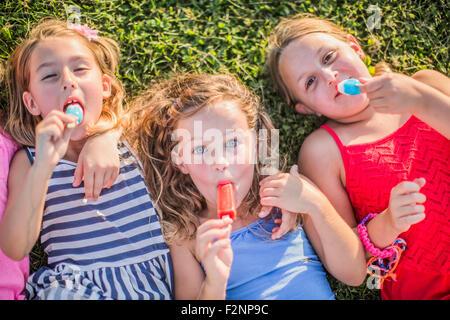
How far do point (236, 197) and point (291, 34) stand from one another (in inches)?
48.7

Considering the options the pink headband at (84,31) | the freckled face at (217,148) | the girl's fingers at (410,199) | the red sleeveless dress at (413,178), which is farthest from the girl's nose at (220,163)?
the pink headband at (84,31)

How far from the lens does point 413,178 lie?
8.95ft

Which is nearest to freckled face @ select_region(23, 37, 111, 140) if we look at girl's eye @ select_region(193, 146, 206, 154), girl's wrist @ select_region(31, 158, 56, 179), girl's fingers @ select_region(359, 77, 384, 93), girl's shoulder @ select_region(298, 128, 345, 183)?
girl's wrist @ select_region(31, 158, 56, 179)

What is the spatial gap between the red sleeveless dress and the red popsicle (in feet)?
3.04

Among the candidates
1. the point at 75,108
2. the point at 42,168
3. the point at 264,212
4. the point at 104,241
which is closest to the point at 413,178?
the point at 264,212

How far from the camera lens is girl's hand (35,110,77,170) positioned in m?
2.10

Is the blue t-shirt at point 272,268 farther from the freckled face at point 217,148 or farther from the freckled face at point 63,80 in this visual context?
the freckled face at point 63,80

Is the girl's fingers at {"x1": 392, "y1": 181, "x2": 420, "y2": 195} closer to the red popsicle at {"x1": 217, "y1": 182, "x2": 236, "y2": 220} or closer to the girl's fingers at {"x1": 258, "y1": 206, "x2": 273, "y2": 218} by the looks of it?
the girl's fingers at {"x1": 258, "y1": 206, "x2": 273, "y2": 218}

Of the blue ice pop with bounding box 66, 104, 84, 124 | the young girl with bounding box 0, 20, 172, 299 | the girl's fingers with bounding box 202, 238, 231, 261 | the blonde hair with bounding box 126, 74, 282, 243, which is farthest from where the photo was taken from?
the blonde hair with bounding box 126, 74, 282, 243

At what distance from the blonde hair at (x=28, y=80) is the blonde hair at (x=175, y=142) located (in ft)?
0.60

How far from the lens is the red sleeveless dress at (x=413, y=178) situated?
8.89ft

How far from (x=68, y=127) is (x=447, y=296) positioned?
2.49 m

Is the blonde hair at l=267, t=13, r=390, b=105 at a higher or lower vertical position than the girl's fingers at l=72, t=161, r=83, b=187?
higher

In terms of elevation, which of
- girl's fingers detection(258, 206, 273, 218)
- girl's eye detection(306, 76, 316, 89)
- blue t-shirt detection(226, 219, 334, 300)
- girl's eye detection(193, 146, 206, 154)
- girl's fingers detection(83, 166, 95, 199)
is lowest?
blue t-shirt detection(226, 219, 334, 300)
